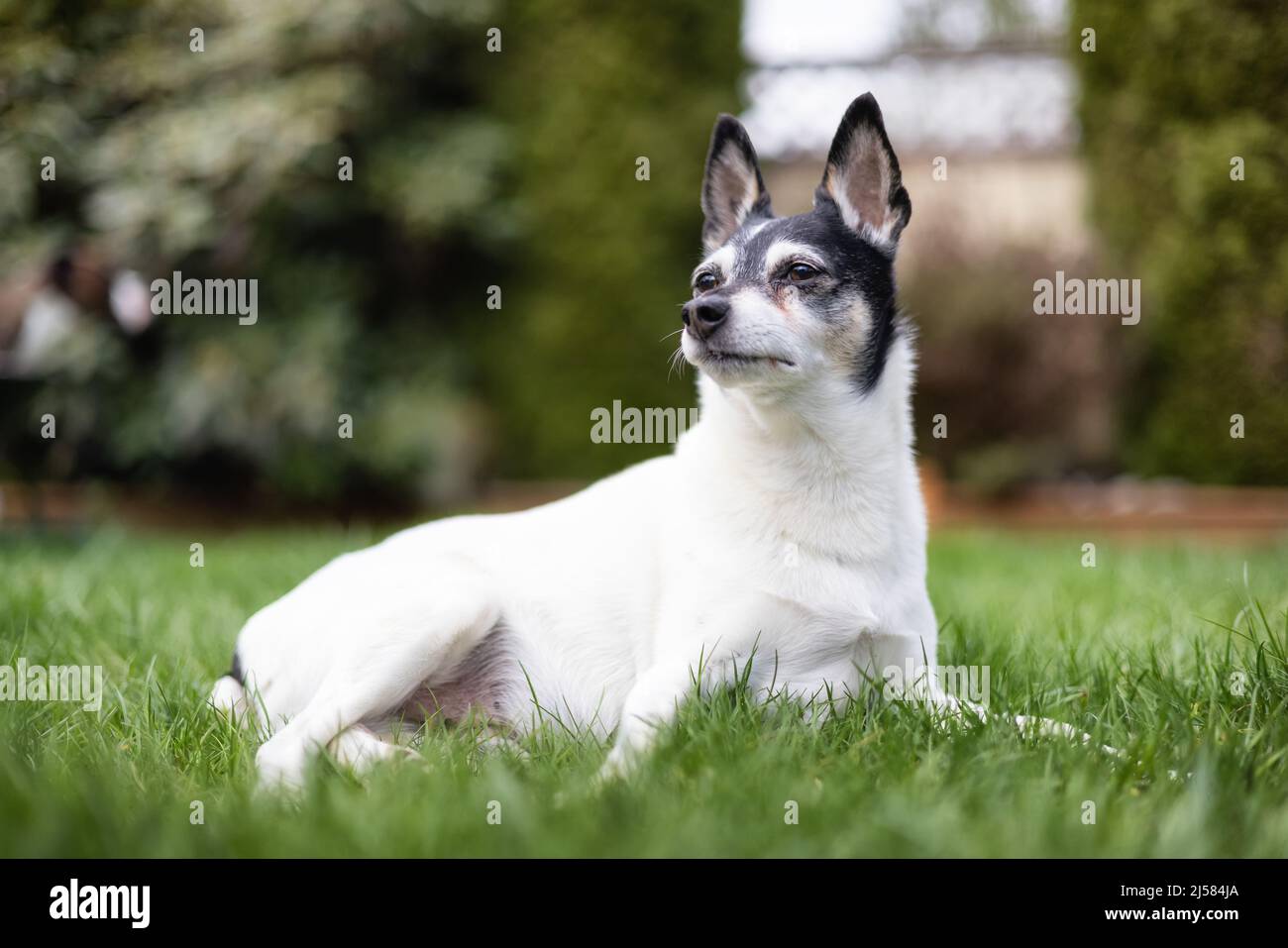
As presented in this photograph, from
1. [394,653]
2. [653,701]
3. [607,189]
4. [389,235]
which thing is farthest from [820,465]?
[389,235]

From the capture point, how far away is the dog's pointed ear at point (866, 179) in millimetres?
2787

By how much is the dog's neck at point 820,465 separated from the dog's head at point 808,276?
8 cm

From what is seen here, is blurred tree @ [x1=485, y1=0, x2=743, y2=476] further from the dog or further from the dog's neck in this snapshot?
the dog's neck

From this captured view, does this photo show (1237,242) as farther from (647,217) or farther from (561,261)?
(561,261)

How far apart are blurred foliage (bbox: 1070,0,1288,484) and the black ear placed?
512 centimetres

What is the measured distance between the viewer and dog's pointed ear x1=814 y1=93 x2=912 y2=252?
9.14ft

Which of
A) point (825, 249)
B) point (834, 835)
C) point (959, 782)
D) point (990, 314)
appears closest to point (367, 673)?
point (834, 835)

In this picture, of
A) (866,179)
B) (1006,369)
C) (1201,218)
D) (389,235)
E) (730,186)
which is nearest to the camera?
(866,179)

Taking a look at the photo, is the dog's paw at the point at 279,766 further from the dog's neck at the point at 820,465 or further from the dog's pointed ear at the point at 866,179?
the dog's pointed ear at the point at 866,179

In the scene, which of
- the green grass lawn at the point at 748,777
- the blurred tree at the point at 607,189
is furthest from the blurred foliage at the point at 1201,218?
the green grass lawn at the point at 748,777

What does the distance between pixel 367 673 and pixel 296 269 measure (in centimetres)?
626

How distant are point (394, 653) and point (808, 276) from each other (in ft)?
4.75

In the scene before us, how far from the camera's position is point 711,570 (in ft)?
8.14

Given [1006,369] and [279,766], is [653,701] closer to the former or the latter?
[279,766]
